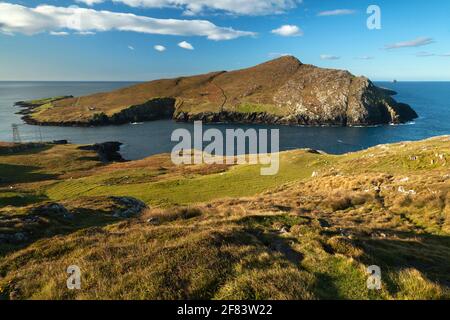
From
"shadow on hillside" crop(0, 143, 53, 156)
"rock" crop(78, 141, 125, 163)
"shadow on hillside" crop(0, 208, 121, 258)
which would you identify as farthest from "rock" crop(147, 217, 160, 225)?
"shadow on hillside" crop(0, 143, 53, 156)

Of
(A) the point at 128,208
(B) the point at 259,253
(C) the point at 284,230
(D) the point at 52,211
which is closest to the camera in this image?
(B) the point at 259,253

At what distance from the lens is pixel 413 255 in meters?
17.2

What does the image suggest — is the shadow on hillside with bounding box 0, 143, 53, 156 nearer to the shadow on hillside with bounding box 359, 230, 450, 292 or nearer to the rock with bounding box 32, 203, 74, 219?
the rock with bounding box 32, 203, 74, 219

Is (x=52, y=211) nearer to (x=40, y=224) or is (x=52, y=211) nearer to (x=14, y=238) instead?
(x=40, y=224)

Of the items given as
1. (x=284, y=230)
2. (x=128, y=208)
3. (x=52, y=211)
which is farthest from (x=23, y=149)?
(x=284, y=230)

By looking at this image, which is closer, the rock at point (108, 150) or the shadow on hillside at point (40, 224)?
the shadow on hillside at point (40, 224)

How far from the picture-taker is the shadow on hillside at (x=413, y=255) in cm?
1425

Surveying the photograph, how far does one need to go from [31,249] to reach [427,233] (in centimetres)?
2520

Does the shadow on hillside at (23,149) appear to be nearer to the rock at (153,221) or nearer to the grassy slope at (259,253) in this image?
the grassy slope at (259,253)

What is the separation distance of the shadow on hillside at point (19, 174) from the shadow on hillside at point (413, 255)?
7582 centimetres

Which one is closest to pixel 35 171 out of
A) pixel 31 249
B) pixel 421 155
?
pixel 31 249

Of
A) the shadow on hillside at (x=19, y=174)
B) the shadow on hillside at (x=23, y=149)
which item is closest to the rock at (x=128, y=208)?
the shadow on hillside at (x=19, y=174)

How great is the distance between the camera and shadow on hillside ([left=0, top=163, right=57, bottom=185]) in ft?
242

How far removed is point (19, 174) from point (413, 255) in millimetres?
86362
